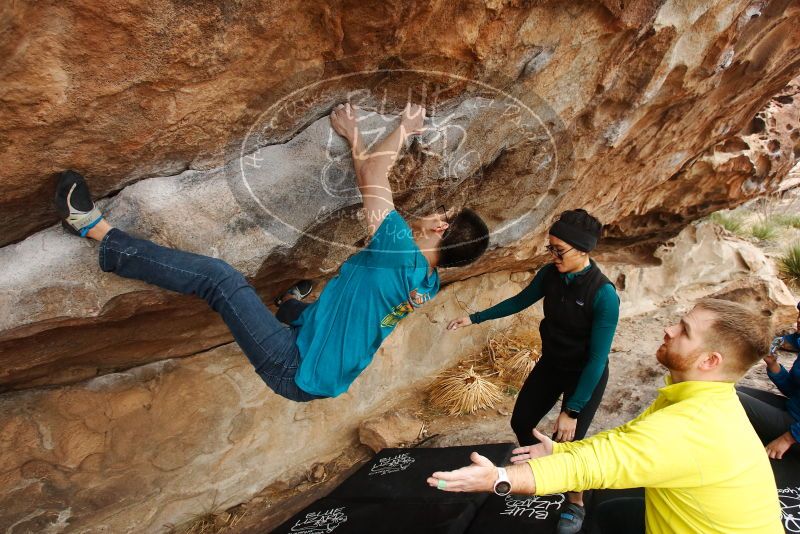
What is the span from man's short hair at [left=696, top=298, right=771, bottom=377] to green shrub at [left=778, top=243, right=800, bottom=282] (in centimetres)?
649

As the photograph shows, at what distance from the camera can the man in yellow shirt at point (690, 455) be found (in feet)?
5.31

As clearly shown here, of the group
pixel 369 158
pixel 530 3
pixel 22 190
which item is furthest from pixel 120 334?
pixel 530 3

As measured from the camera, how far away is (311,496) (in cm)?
396

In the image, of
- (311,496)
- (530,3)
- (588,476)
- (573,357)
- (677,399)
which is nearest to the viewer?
(588,476)

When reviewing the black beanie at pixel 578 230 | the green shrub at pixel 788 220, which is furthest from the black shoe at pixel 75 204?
the green shrub at pixel 788 220

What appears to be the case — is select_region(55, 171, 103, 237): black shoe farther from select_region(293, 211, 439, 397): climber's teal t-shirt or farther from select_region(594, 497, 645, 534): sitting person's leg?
select_region(594, 497, 645, 534): sitting person's leg

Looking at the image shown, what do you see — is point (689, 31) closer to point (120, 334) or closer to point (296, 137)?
point (296, 137)

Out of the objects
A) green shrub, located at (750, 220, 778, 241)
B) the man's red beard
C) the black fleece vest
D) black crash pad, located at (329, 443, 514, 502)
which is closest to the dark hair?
the black fleece vest

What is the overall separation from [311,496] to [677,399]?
291cm

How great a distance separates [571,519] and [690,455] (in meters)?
1.33

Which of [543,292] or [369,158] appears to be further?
[543,292]

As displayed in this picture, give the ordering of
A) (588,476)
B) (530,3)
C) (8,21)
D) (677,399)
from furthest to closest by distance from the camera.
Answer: (530,3) < (677,399) < (588,476) < (8,21)

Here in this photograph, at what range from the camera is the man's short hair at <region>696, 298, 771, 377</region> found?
1818mm

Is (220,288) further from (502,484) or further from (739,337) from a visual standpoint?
(739,337)
